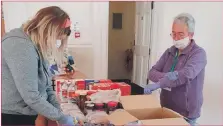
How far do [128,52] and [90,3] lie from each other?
2380 millimetres

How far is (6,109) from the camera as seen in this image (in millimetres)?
1209

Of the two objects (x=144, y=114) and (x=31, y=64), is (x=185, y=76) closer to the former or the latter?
(x=144, y=114)

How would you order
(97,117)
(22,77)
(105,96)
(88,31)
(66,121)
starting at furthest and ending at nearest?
(88,31), (105,96), (97,117), (66,121), (22,77)

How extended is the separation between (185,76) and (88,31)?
229 cm

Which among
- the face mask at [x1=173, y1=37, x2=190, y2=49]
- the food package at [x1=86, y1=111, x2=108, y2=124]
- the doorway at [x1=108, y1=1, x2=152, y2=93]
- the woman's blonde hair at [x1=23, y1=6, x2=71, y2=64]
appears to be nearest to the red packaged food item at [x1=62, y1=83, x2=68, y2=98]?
the food package at [x1=86, y1=111, x2=108, y2=124]

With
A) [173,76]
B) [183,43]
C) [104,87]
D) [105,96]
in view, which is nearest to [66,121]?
[105,96]

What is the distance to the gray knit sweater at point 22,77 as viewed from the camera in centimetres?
107

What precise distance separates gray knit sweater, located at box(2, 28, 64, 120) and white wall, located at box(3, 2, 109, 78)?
2.43m

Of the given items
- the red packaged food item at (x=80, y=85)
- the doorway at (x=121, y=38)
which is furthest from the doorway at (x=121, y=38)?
the red packaged food item at (x=80, y=85)

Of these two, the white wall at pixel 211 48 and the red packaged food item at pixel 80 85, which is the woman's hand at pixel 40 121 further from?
the white wall at pixel 211 48

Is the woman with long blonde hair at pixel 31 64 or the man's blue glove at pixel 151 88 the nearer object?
the woman with long blonde hair at pixel 31 64

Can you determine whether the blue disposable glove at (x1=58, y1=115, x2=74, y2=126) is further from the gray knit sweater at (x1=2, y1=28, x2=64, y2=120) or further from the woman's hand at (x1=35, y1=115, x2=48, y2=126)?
the woman's hand at (x1=35, y1=115, x2=48, y2=126)

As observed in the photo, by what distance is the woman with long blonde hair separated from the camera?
1.08m

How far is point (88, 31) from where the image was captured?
3629mm
